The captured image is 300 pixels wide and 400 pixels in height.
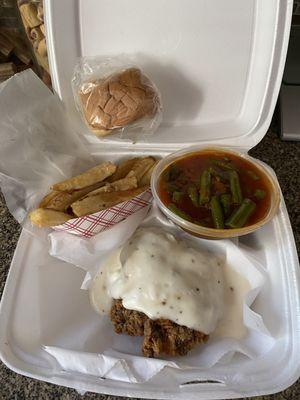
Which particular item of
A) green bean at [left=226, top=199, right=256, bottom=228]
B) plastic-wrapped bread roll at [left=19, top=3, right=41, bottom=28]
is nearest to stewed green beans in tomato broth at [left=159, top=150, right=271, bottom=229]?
green bean at [left=226, top=199, right=256, bottom=228]

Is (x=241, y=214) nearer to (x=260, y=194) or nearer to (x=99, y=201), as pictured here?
(x=260, y=194)

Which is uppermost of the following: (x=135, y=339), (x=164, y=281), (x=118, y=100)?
(x=118, y=100)

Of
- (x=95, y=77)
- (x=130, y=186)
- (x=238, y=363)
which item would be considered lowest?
(x=238, y=363)

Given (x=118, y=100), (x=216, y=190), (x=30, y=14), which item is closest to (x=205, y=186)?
(x=216, y=190)

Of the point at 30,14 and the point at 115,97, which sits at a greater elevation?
the point at 30,14

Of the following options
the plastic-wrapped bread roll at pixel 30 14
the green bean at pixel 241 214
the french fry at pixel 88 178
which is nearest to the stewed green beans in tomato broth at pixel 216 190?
the green bean at pixel 241 214

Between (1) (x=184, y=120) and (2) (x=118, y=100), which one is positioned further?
(1) (x=184, y=120)

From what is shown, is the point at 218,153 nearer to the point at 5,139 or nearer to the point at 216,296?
the point at 216,296

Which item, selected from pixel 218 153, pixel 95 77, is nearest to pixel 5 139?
→ pixel 95 77
